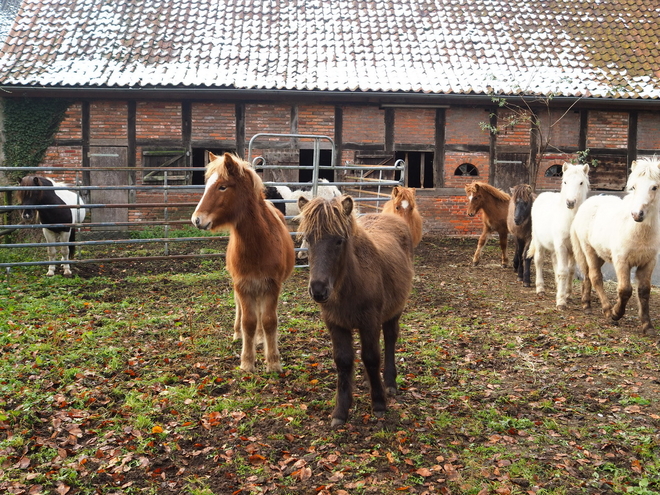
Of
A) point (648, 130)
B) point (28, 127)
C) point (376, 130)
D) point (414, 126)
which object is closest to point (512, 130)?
point (414, 126)

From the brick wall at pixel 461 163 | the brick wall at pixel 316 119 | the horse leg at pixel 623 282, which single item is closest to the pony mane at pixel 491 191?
the brick wall at pixel 461 163

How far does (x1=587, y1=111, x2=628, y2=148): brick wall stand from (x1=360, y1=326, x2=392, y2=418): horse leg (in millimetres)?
13032

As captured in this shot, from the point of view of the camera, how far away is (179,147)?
1409 cm

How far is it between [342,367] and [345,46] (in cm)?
1272

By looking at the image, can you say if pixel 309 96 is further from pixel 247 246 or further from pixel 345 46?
pixel 247 246

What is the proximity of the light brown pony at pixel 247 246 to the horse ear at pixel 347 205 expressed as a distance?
1.41m

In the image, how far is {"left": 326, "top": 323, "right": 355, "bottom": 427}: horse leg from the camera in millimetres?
4059

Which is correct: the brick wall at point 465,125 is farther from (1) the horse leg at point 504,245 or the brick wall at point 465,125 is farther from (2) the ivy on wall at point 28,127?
(2) the ivy on wall at point 28,127

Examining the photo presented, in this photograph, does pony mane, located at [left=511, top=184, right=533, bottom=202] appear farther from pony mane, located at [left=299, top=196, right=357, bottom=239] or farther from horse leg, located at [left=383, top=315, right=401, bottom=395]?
pony mane, located at [left=299, top=196, right=357, bottom=239]

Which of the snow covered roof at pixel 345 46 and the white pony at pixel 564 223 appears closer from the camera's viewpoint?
the white pony at pixel 564 223

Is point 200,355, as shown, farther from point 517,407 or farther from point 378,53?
point 378,53

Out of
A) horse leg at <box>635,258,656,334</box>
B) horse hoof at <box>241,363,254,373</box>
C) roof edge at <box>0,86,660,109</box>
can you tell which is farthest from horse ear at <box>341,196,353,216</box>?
roof edge at <box>0,86,660,109</box>

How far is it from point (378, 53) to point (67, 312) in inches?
428

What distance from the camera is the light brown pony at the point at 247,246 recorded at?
16.9 ft
